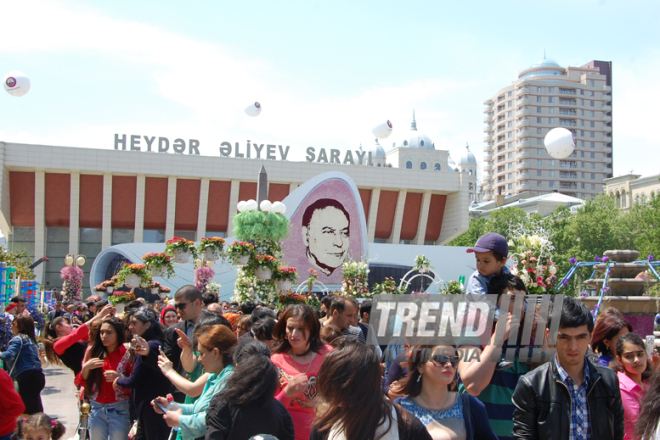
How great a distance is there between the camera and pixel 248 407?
10.3 feet

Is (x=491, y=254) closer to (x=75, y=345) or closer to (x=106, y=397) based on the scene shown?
(x=106, y=397)

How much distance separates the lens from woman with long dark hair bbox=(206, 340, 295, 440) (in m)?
3.12

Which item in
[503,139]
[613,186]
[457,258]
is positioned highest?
[503,139]

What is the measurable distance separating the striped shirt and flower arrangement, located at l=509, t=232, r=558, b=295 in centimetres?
191

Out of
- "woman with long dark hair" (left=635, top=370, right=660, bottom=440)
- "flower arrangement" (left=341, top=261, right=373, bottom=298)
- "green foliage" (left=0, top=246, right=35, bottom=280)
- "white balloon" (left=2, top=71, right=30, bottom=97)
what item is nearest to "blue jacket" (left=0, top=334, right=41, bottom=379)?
"woman with long dark hair" (left=635, top=370, right=660, bottom=440)

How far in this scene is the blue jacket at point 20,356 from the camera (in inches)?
258

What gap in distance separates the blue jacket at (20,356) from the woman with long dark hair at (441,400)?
17.0ft

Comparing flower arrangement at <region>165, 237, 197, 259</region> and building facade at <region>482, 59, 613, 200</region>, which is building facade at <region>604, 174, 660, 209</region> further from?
flower arrangement at <region>165, 237, 197, 259</region>

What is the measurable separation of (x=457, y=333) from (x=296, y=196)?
Result: 21999mm

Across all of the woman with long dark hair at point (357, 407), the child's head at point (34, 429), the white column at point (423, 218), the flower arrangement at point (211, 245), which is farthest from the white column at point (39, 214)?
the woman with long dark hair at point (357, 407)

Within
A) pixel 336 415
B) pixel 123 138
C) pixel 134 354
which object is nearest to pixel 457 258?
pixel 123 138

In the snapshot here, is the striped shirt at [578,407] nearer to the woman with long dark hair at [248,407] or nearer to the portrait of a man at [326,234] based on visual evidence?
the woman with long dark hair at [248,407]

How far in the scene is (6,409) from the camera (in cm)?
436

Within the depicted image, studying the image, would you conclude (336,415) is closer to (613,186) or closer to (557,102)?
(613,186)
